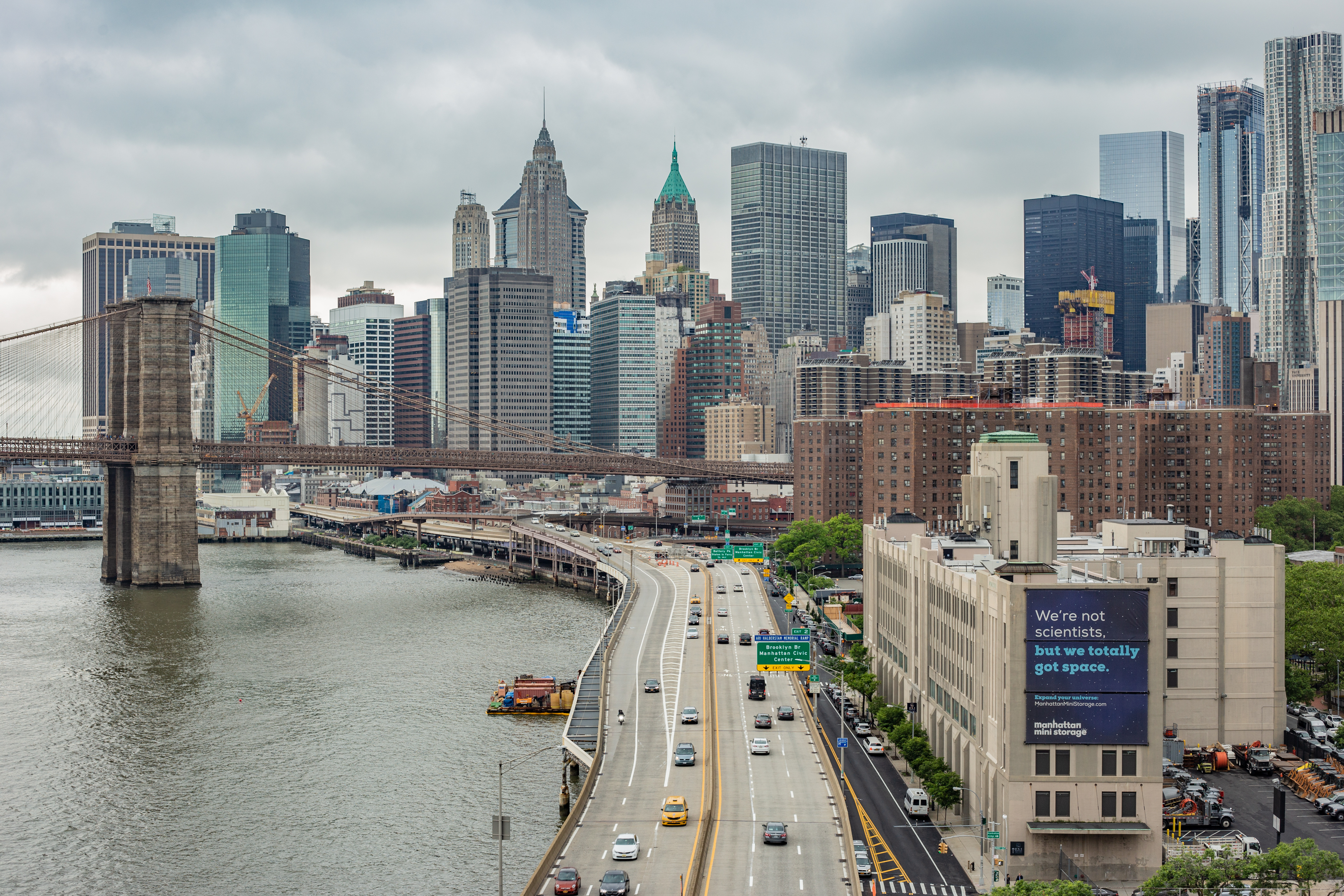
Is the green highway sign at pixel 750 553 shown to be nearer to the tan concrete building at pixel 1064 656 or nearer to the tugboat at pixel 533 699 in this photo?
Result: the tan concrete building at pixel 1064 656

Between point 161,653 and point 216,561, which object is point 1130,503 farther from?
point 216,561

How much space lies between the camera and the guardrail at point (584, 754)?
45219 mm

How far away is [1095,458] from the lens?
5679 inches

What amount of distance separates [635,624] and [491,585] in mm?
57165

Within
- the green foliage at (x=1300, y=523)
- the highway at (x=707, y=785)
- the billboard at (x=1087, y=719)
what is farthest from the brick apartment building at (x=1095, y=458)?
the billboard at (x=1087, y=719)

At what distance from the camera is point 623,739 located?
214 feet

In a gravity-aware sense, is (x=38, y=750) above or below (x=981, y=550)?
below

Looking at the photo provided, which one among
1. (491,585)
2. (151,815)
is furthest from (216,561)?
(151,815)

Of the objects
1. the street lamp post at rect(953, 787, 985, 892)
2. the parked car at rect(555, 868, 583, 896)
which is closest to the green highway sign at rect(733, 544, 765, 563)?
the street lamp post at rect(953, 787, 985, 892)

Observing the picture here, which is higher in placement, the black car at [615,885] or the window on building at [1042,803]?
the window on building at [1042,803]

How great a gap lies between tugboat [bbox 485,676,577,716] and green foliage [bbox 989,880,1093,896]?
38.2m

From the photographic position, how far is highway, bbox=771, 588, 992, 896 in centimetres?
4819

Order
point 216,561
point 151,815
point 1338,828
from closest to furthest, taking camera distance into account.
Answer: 1. point 1338,828
2. point 151,815
3. point 216,561

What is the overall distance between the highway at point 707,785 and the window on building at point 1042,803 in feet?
24.3
